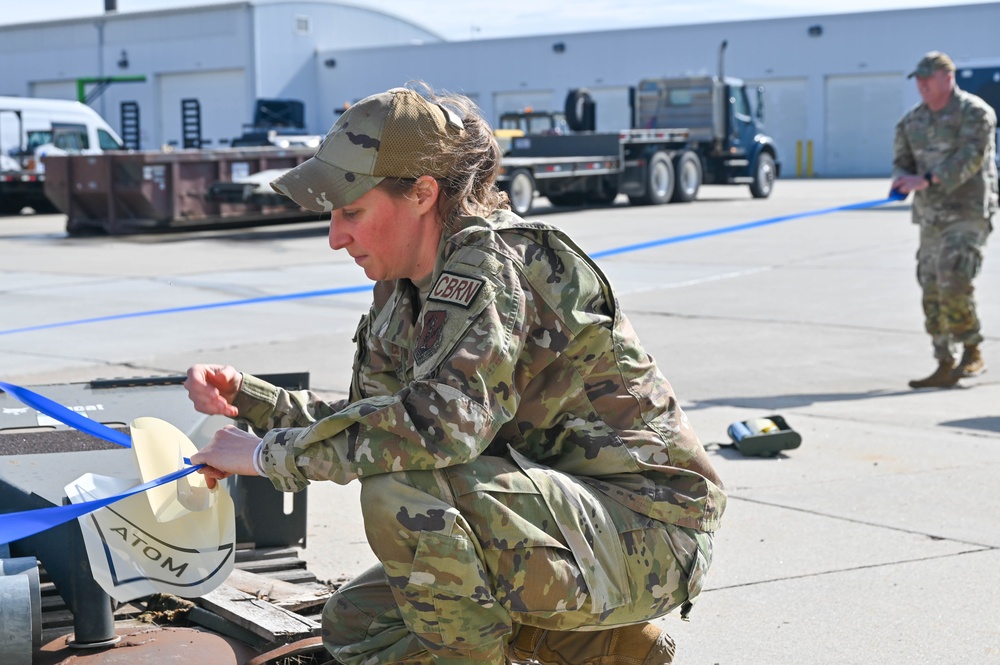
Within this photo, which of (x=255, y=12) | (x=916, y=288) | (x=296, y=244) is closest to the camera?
(x=916, y=288)

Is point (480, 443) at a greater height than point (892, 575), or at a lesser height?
greater

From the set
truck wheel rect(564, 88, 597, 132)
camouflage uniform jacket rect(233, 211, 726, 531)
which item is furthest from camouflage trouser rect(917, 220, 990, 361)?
truck wheel rect(564, 88, 597, 132)

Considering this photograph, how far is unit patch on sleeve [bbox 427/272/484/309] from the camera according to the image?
2.28m

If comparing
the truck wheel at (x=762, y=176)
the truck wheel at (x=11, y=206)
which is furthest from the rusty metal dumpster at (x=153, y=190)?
the truck wheel at (x=762, y=176)

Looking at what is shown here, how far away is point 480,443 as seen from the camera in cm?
A: 228

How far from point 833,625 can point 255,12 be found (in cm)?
4744

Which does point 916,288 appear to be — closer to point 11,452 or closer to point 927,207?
point 927,207

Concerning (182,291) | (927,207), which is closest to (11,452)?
(927,207)

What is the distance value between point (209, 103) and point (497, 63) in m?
11.4

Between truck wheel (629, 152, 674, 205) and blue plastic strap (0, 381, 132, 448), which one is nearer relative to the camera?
blue plastic strap (0, 381, 132, 448)

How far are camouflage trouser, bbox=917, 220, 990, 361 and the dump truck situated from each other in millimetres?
14533

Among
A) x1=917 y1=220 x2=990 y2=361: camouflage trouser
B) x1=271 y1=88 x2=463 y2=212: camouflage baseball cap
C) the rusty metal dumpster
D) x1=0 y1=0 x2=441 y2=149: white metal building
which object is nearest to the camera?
x1=271 y1=88 x2=463 y2=212: camouflage baseball cap

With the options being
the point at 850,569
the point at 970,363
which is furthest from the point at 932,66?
the point at 850,569

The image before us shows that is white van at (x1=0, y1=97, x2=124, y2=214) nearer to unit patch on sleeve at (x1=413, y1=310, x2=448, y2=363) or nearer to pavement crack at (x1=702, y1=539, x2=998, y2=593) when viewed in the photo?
pavement crack at (x1=702, y1=539, x2=998, y2=593)
